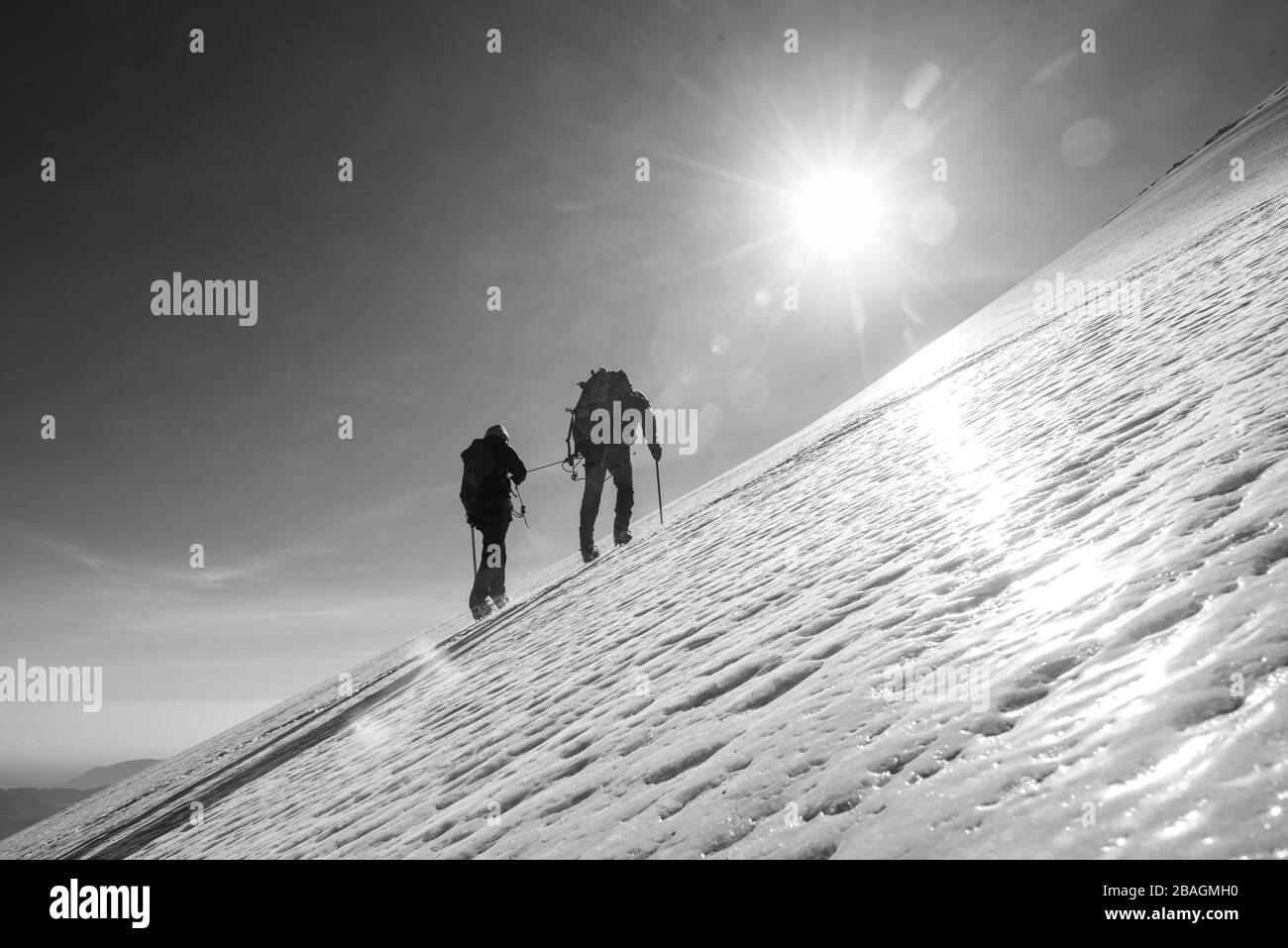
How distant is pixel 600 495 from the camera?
11422mm

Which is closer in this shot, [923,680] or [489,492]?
[923,680]

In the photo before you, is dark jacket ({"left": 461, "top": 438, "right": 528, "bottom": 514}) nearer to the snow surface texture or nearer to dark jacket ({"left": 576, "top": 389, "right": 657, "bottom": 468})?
dark jacket ({"left": 576, "top": 389, "right": 657, "bottom": 468})

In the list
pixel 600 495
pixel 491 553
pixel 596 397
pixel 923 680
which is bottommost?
pixel 923 680

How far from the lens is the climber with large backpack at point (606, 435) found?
11148 millimetres

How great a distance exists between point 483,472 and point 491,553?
4.76ft

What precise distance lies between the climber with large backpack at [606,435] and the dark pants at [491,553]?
141 centimetres

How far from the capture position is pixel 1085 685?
76.4 inches

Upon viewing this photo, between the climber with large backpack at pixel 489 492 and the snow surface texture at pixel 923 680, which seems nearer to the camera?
the snow surface texture at pixel 923 680

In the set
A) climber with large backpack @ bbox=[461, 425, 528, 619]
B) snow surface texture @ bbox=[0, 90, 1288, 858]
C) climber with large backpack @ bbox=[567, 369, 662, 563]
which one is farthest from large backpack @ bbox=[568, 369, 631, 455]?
snow surface texture @ bbox=[0, 90, 1288, 858]

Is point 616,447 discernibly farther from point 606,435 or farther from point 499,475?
point 499,475

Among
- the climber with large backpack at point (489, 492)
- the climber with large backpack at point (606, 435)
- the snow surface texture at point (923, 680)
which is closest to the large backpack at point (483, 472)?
the climber with large backpack at point (489, 492)

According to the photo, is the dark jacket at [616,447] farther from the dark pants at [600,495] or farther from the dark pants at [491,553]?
the dark pants at [491,553]

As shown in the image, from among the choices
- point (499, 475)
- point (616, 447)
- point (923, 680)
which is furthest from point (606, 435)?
point (923, 680)
